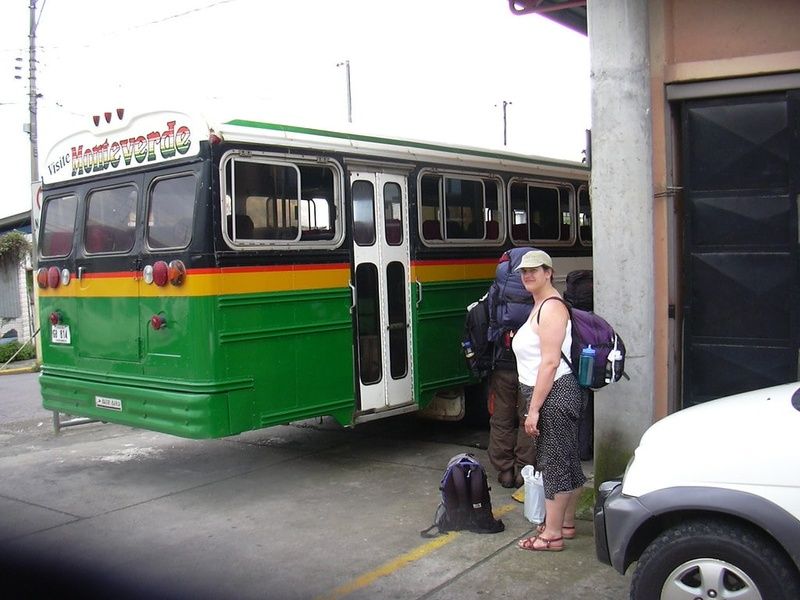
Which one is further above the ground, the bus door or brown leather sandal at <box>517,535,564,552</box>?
the bus door

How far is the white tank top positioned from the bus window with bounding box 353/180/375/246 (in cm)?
260

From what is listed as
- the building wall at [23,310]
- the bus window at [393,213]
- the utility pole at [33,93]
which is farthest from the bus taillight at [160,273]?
the building wall at [23,310]

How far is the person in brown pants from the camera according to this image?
6.69 m

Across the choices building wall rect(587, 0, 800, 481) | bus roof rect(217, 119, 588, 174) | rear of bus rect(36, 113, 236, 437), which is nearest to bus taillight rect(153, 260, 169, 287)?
rear of bus rect(36, 113, 236, 437)

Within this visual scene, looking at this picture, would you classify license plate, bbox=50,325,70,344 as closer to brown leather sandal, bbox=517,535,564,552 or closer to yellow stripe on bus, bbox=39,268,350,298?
yellow stripe on bus, bbox=39,268,350,298

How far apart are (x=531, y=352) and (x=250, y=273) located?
2.49 metres

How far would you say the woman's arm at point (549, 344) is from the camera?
472cm

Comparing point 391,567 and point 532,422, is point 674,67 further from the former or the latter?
point 391,567

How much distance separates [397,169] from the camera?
24.8 feet

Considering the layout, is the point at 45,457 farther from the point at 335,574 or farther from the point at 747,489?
the point at 747,489

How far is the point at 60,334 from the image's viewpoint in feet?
24.5

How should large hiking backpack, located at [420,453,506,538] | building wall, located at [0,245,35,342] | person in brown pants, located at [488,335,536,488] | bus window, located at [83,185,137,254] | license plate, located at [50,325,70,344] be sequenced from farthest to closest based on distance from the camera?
building wall, located at [0,245,35,342]
license plate, located at [50,325,70,344]
bus window, located at [83,185,137,254]
person in brown pants, located at [488,335,536,488]
large hiking backpack, located at [420,453,506,538]

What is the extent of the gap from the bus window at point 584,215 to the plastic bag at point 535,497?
510 cm

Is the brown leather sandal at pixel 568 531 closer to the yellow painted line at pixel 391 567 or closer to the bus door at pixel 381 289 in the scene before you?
the yellow painted line at pixel 391 567
